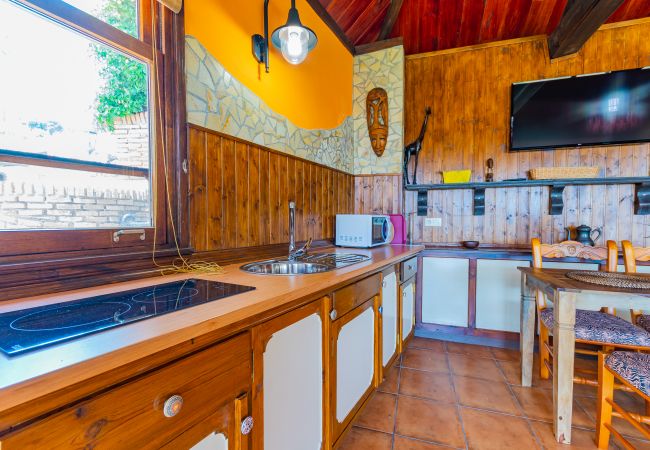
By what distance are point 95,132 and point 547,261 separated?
10.3 ft

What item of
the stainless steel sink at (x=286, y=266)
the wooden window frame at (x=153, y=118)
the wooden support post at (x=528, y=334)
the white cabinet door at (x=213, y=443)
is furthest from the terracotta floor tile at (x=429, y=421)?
the wooden window frame at (x=153, y=118)

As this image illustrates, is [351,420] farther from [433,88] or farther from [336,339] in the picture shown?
[433,88]

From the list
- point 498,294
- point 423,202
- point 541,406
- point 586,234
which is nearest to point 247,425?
point 541,406

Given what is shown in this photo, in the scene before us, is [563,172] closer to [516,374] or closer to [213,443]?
[516,374]

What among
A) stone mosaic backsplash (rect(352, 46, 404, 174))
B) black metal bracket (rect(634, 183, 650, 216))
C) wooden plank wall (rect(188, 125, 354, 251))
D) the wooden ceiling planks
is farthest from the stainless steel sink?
black metal bracket (rect(634, 183, 650, 216))

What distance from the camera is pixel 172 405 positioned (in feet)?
2.10

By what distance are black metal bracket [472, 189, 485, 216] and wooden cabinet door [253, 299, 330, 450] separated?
2505 millimetres

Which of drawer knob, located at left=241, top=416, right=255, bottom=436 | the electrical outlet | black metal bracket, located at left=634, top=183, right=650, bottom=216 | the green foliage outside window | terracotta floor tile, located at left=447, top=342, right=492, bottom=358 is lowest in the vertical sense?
terracotta floor tile, located at left=447, top=342, right=492, bottom=358

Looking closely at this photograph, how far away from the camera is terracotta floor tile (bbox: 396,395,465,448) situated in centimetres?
166

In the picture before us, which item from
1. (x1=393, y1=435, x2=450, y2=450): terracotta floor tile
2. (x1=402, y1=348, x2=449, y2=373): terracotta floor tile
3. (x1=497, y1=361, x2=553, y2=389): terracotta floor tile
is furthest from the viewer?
(x1=402, y1=348, x2=449, y2=373): terracotta floor tile

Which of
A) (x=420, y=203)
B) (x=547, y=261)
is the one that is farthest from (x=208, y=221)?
(x=547, y=261)

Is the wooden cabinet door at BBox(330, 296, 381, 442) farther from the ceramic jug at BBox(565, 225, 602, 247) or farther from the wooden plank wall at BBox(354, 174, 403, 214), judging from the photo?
the ceramic jug at BBox(565, 225, 602, 247)

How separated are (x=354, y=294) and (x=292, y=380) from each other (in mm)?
542

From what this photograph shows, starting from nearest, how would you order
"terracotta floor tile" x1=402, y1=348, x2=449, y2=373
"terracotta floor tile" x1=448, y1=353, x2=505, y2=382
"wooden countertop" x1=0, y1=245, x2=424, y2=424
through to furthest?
"wooden countertop" x1=0, y1=245, x2=424, y2=424
"terracotta floor tile" x1=448, y1=353, x2=505, y2=382
"terracotta floor tile" x1=402, y1=348, x2=449, y2=373
